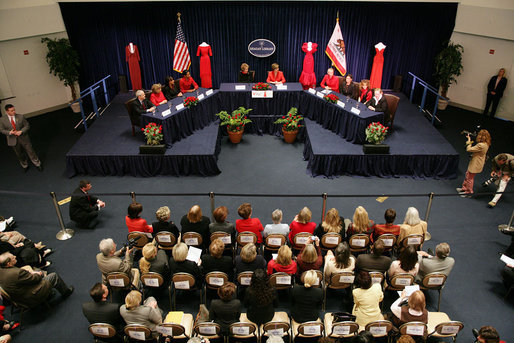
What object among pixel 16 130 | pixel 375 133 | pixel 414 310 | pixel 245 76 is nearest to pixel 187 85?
pixel 245 76

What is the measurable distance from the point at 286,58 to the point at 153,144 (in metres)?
5.97

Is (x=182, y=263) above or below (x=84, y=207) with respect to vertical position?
above

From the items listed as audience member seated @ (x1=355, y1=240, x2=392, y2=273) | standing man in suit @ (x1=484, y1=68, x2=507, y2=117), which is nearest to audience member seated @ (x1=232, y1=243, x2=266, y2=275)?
audience member seated @ (x1=355, y1=240, x2=392, y2=273)

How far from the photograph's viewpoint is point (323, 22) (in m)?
12.2

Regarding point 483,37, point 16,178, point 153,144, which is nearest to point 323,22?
point 483,37

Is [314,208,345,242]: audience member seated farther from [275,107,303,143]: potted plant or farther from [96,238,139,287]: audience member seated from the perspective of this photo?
[275,107,303,143]: potted plant

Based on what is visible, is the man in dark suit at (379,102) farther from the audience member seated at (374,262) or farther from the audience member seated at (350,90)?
the audience member seated at (374,262)

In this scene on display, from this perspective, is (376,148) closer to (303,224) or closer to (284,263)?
(303,224)

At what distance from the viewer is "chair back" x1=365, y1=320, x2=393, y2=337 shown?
14.5 ft

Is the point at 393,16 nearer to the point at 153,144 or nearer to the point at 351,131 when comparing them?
the point at 351,131

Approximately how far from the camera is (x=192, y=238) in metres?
5.67

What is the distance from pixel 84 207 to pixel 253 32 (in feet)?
26.0

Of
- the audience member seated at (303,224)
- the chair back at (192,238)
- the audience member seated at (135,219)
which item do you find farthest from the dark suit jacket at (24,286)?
the audience member seated at (303,224)

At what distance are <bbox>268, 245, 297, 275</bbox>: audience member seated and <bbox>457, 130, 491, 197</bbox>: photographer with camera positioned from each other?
3.94 metres
